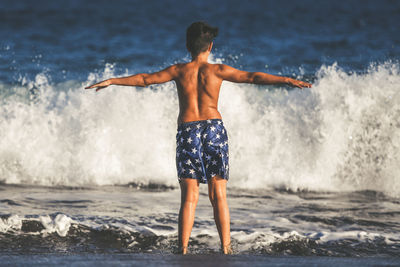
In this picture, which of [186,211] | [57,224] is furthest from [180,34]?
[186,211]

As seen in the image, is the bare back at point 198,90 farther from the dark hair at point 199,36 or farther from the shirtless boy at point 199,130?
the dark hair at point 199,36

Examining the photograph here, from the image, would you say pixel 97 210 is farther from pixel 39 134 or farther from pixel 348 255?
pixel 39 134

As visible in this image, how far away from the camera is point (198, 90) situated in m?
3.67

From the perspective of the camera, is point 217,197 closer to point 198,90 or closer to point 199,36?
point 198,90

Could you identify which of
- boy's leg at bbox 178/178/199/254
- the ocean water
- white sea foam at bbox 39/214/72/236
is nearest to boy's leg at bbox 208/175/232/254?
boy's leg at bbox 178/178/199/254

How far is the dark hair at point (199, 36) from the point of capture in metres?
3.62

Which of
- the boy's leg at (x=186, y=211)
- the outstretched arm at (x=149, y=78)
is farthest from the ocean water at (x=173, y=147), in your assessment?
the outstretched arm at (x=149, y=78)

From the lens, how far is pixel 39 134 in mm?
8688

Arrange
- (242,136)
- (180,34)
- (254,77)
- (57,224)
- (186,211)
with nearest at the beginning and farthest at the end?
(254,77), (186,211), (57,224), (242,136), (180,34)

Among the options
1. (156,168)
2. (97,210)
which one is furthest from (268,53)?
(97,210)

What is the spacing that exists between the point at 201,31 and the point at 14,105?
263 inches

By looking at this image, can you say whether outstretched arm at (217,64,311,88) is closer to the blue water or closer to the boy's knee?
the boy's knee

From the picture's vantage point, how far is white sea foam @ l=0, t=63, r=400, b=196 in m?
7.66

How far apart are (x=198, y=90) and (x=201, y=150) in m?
0.42
